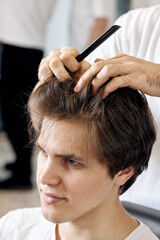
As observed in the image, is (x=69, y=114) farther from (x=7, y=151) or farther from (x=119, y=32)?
(x=7, y=151)

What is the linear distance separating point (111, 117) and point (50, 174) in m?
0.22

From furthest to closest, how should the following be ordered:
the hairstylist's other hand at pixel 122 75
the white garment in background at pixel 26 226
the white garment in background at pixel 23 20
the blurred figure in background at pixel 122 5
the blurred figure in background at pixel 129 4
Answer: the blurred figure in background at pixel 122 5 < the blurred figure in background at pixel 129 4 < the white garment in background at pixel 23 20 < the white garment in background at pixel 26 226 < the hairstylist's other hand at pixel 122 75

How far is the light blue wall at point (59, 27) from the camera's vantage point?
465 cm

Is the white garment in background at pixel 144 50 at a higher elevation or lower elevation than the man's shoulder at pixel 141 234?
higher

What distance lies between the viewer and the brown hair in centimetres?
108

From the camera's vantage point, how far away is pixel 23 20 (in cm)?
289

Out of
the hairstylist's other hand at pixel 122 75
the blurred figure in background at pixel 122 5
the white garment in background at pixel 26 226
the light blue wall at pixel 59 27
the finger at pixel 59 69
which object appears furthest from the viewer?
the light blue wall at pixel 59 27

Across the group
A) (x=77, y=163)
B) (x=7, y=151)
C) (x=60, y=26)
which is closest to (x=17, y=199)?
(x=7, y=151)

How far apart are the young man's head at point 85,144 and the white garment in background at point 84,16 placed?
79.8 inches

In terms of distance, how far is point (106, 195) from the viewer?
46.0 inches

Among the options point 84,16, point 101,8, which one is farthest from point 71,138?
point 84,16

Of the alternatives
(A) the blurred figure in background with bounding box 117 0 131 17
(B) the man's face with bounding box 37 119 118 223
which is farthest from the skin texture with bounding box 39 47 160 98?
(A) the blurred figure in background with bounding box 117 0 131 17

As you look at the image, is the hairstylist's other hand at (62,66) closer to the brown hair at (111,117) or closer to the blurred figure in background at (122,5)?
the brown hair at (111,117)

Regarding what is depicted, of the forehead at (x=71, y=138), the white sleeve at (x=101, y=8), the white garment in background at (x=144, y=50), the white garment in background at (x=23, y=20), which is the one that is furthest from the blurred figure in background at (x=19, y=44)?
the forehead at (x=71, y=138)
